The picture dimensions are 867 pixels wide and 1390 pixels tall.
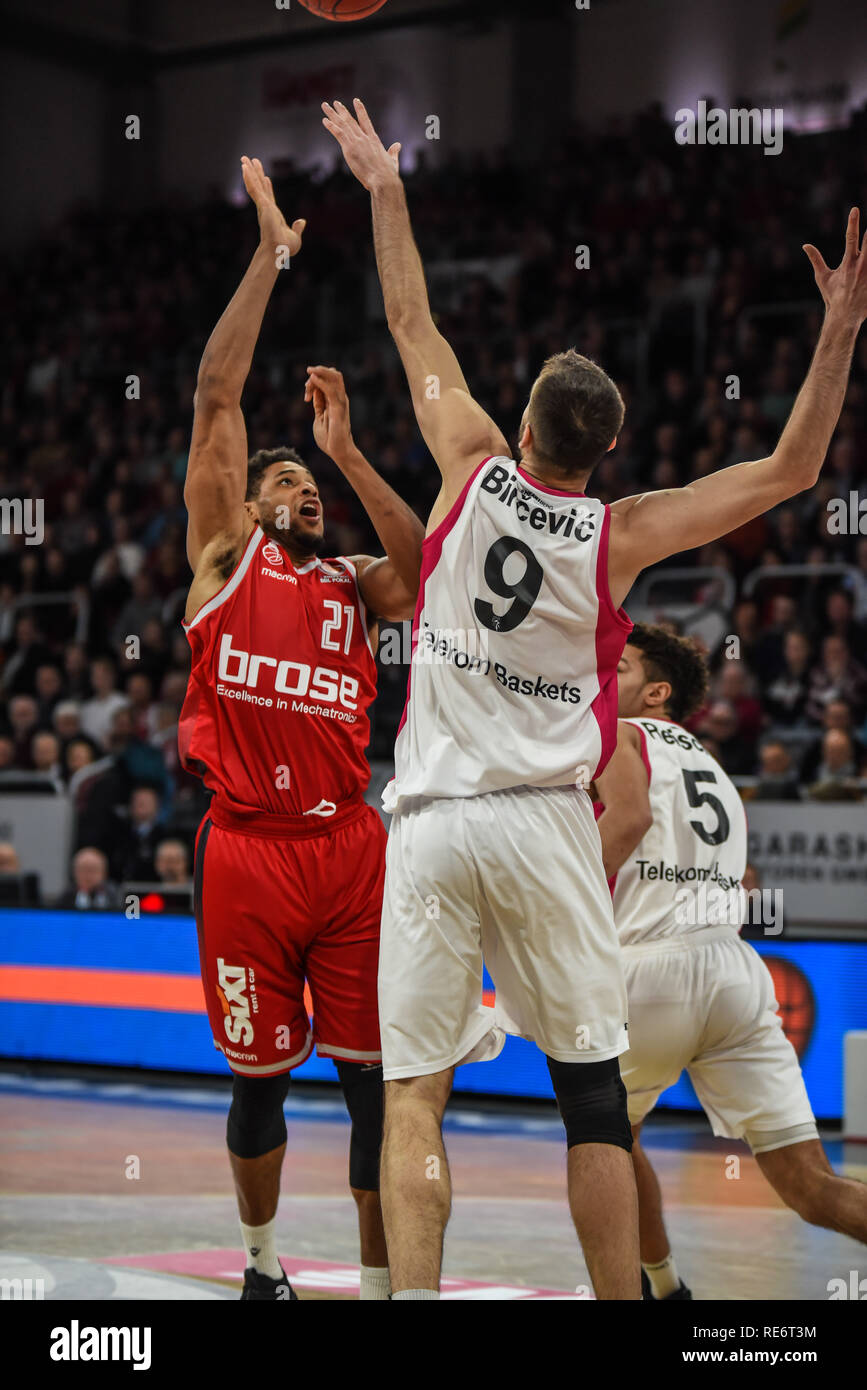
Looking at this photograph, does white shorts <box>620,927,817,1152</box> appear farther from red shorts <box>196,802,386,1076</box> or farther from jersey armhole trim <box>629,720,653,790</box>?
red shorts <box>196,802,386,1076</box>

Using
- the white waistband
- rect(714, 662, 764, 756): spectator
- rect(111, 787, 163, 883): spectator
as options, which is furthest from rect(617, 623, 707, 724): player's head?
rect(111, 787, 163, 883): spectator

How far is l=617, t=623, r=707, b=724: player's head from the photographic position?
15.9 ft

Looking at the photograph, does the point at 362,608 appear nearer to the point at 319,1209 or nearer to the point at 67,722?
the point at 319,1209

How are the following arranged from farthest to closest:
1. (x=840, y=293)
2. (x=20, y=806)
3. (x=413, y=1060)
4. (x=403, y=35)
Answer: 1. (x=403, y=35)
2. (x=20, y=806)
3. (x=840, y=293)
4. (x=413, y=1060)

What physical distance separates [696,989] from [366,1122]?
0.97m

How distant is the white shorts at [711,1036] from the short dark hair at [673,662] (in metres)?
0.75

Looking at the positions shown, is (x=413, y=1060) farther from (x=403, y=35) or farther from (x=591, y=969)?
(x=403, y=35)

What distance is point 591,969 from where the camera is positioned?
354 cm

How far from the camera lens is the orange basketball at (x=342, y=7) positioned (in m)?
5.85

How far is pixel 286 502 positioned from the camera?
467 cm

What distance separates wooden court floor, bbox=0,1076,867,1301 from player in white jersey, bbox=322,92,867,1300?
1.49 meters

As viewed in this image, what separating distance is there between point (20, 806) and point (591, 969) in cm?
837

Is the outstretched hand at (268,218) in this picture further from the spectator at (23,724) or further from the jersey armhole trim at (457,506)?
the spectator at (23,724)

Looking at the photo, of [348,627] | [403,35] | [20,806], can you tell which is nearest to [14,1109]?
[20,806]
